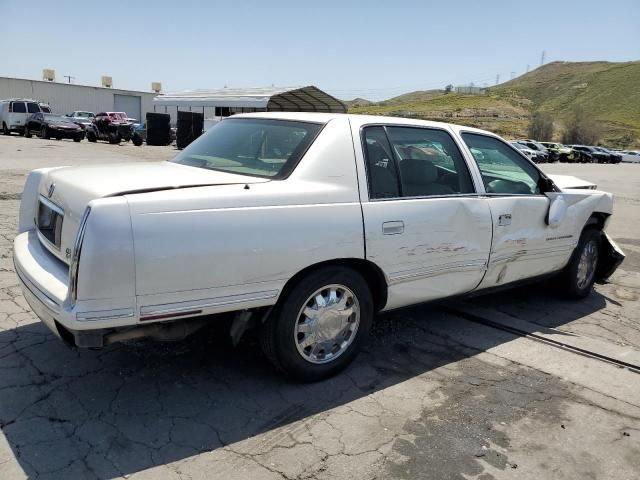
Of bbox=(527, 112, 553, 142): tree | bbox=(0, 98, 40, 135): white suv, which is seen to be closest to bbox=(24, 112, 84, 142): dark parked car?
bbox=(0, 98, 40, 135): white suv

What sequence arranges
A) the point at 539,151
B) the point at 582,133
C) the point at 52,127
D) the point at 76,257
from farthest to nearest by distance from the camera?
1. the point at 582,133
2. the point at 539,151
3. the point at 52,127
4. the point at 76,257

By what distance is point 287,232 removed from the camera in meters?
2.94

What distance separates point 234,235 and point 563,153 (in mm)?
47545

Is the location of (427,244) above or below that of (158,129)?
below

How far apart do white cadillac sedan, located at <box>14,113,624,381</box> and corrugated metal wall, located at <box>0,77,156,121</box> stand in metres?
52.1

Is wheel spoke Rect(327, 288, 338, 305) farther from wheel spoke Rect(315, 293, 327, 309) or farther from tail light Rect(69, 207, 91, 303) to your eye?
tail light Rect(69, 207, 91, 303)

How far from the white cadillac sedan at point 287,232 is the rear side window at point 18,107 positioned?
3038 cm

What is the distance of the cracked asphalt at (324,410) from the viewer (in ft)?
8.61

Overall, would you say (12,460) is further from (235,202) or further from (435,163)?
(435,163)

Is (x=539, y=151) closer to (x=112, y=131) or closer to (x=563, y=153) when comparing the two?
(x=563, y=153)

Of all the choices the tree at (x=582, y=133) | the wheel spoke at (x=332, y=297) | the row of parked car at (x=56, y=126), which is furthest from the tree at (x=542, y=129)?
the wheel spoke at (x=332, y=297)

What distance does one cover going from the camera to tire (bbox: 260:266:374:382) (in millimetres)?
3096

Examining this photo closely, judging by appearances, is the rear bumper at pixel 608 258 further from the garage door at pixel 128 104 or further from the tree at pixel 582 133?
the tree at pixel 582 133

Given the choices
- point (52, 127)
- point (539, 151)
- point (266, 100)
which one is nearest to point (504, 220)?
point (266, 100)
